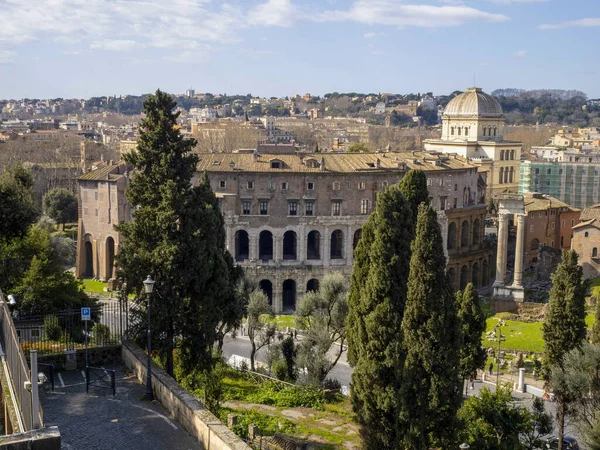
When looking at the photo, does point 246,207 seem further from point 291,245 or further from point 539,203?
point 539,203

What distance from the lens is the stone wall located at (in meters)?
11.6

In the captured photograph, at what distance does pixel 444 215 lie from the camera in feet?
156

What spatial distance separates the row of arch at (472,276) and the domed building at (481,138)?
738 inches

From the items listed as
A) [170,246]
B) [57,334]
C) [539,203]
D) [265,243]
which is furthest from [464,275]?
[57,334]

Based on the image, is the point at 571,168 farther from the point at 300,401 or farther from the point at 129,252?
the point at 129,252

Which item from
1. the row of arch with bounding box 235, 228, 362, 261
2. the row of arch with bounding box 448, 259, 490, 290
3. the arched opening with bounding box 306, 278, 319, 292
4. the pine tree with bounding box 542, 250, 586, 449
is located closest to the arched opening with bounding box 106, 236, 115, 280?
the row of arch with bounding box 235, 228, 362, 261

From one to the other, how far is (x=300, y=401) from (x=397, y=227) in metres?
5.99

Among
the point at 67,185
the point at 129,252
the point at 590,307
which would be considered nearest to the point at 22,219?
the point at 129,252

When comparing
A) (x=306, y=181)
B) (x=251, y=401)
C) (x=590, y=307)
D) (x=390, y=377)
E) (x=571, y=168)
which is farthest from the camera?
(x=571, y=168)

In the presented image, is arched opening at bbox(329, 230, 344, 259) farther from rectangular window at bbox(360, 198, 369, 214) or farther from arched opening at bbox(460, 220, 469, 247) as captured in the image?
arched opening at bbox(460, 220, 469, 247)

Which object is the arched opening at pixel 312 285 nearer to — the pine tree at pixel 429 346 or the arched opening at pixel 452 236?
the arched opening at pixel 452 236

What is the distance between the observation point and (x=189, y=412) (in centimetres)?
1277

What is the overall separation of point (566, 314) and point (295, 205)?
2275 centimetres

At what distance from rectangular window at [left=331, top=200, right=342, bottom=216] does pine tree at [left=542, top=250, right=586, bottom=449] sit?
21.5 metres
